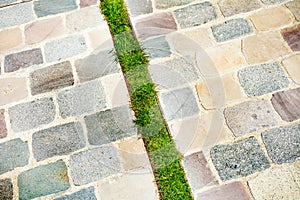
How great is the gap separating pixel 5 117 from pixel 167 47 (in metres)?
1.56

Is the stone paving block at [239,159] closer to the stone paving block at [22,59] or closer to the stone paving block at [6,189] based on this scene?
the stone paving block at [6,189]

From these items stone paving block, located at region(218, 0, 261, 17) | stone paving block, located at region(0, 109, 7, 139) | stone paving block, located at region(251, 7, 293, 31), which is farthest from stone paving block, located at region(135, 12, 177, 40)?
stone paving block, located at region(0, 109, 7, 139)

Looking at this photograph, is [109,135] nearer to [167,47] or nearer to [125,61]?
[125,61]

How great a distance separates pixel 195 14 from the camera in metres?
3.44

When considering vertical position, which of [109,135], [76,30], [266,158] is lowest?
[266,158]

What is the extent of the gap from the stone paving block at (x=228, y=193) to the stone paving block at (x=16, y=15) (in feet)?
8.08

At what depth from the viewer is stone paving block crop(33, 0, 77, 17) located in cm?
364

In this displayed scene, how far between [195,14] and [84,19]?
3.65ft

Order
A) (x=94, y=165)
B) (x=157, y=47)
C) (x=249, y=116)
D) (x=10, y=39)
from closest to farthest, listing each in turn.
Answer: (x=94, y=165)
(x=249, y=116)
(x=157, y=47)
(x=10, y=39)

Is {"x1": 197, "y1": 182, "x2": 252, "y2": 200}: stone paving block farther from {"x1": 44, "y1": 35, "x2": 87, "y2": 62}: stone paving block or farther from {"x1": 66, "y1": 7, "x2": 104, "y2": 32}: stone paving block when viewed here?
{"x1": 66, "y1": 7, "x2": 104, "y2": 32}: stone paving block

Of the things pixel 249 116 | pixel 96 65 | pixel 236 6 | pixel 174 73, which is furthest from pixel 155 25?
pixel 249 116

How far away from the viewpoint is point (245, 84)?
9.74ft

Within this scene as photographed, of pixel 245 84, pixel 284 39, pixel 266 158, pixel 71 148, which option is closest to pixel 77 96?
pixel 71 148

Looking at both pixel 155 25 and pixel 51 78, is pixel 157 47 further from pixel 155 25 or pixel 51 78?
pixel 51 78
